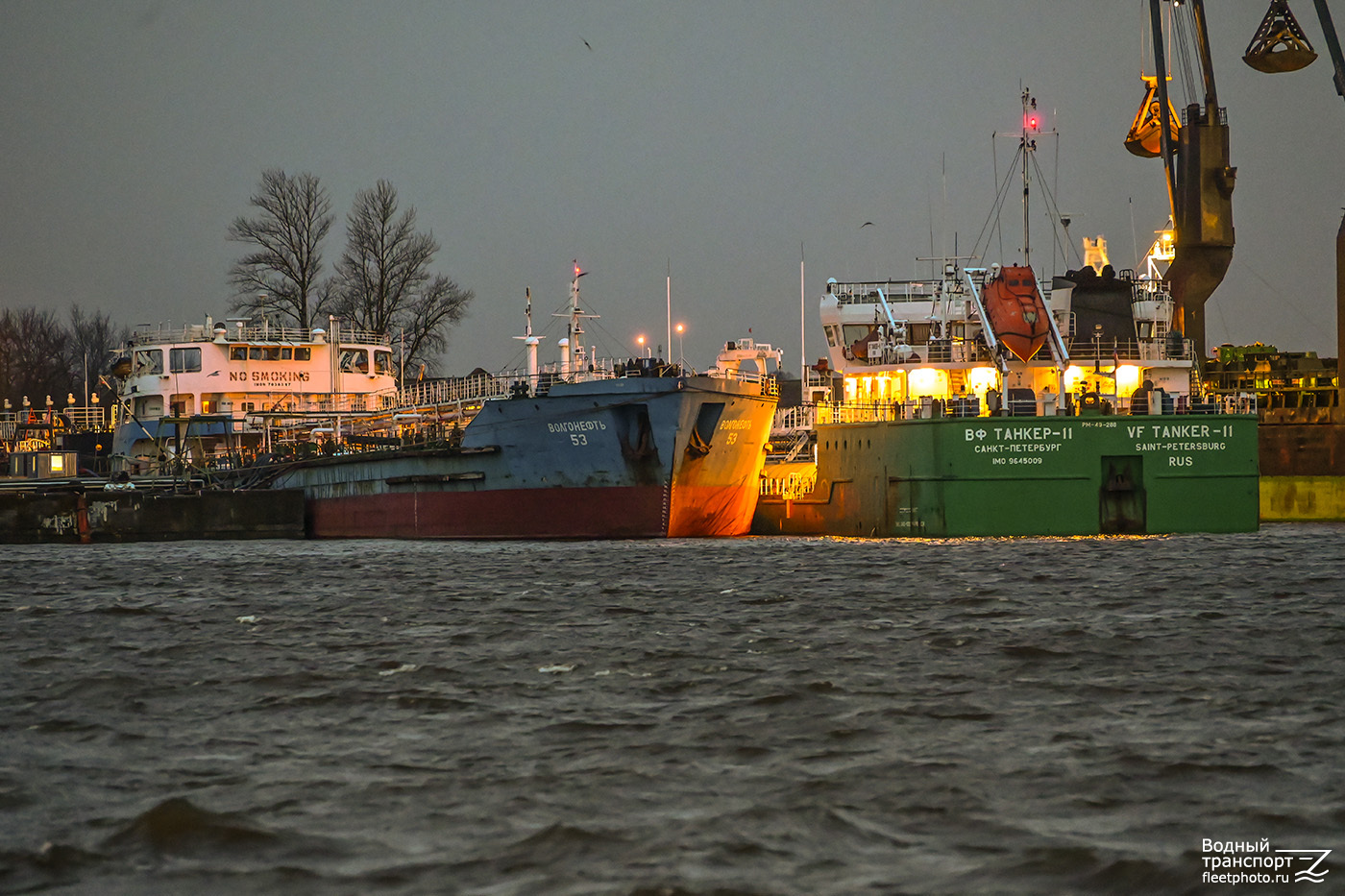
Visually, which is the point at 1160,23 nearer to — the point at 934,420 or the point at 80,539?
the point at 934,420

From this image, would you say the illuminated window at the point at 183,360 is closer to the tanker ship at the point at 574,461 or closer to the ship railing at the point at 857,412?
the tanker ship at the point at 574,461

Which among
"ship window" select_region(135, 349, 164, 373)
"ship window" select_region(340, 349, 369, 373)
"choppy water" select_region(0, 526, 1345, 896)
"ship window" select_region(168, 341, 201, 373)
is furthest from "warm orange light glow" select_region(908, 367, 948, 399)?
"ship window" select_region(135, 349, 164, 373)

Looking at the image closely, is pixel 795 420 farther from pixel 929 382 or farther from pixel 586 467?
pixel 586 467

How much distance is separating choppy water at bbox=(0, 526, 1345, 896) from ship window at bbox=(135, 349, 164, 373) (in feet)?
91.0

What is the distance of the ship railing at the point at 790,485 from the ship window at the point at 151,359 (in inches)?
766

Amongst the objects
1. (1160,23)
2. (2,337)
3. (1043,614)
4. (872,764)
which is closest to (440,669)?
→ (872,764)

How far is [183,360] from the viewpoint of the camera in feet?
133

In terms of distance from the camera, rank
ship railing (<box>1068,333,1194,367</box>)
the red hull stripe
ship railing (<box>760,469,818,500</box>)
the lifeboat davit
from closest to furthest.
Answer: the red hull stripe
the lifeboat davit
ship railing (<box>1068,333,1194,367</box>)
ship railing (<box>760,469,818,500</box>)

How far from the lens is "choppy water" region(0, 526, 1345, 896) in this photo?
206 inches

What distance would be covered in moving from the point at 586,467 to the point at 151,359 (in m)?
20.5

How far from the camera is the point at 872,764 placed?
6.73m

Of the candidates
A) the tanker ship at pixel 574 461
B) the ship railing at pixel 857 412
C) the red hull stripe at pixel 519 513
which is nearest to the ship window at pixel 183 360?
the tanker ship at pixel 574 461

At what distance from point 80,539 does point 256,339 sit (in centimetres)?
1256

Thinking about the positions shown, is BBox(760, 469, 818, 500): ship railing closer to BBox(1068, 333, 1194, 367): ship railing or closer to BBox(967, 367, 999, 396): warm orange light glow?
BBox(967, 367, 999, 396): warm orange light glow
